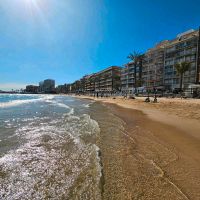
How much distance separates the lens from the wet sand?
4.73m

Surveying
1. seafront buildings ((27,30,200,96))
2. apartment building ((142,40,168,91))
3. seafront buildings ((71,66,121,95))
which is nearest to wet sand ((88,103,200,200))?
seafront buildings ((27,30,200,96))

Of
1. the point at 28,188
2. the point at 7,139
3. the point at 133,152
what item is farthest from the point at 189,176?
the point at 7,139

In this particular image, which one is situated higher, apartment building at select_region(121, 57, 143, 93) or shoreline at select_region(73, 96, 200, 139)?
apartment building at select_region(121, 57, 143, 93)

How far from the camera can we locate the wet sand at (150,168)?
4.73 metres

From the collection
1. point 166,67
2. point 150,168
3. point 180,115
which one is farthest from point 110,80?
point 150,168

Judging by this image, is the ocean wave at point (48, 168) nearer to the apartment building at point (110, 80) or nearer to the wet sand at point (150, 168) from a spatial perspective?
the wet sand at point (150, 168)

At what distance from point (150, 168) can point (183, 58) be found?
7780 cm

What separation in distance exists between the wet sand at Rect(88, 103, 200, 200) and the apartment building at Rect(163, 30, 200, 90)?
218ft

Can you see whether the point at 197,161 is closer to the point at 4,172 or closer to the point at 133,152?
the point at 133,152

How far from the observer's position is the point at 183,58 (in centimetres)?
7725

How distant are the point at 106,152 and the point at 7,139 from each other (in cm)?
484

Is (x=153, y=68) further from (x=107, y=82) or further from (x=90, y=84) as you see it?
(x=90, y=84)

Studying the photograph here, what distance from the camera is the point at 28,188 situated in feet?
16.5

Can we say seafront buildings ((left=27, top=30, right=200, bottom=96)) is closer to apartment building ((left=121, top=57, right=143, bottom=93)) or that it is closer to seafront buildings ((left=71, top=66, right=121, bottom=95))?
apartment building ((left=121, top=57, right=143, bottom=93))
